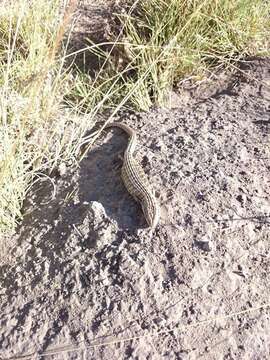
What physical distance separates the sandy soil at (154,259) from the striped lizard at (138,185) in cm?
6

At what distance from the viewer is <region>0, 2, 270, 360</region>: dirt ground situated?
2.39 metres

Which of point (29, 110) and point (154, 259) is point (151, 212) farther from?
point (29, 110)

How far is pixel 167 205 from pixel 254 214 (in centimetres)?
40

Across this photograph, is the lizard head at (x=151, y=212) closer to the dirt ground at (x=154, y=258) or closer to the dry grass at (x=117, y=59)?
the dirt ground at (x=154, y=258)

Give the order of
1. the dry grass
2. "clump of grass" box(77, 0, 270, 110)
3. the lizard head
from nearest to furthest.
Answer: the lizard head, the dry grass, "clump of grass" box(77, 0, 270, 110)

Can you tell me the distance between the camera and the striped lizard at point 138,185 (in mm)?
2668

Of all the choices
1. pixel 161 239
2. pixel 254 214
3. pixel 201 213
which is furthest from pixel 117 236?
pixel 254 214

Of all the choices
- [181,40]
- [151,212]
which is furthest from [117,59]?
[151,212]

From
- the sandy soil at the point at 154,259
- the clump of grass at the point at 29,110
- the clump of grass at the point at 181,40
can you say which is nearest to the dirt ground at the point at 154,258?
the sandy soil at the point at 154,259

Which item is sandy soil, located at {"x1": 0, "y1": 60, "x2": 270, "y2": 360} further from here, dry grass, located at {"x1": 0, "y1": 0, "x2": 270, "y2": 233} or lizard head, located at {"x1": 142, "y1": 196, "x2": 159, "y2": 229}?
dry grass, located at {"x1": 0, "y1": 0, "x2": 270, "y2": 233}

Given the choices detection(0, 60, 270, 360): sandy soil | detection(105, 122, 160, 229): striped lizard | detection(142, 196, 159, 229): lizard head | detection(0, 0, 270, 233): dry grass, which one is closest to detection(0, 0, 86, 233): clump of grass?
detection(0, 0, 270, 233): dry grass

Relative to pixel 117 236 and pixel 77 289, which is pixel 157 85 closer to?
pixel 117 236

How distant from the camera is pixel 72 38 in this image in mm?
4000

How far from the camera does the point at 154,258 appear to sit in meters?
2.60
